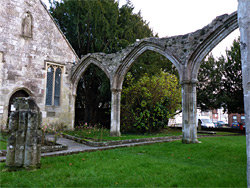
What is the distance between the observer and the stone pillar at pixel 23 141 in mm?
4246

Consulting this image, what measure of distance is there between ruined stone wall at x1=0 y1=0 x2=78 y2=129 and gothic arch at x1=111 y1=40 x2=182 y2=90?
12.2ft

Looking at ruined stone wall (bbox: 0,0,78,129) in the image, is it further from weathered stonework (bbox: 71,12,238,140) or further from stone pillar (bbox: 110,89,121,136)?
weathered stonework (bbox: 71,12,238,140)

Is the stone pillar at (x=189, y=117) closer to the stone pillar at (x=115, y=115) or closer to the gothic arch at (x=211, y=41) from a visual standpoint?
the gothic arch at (x=211, y=41)

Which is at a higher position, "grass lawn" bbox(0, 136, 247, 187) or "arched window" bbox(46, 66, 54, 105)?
"arched window" bbox(46, 66, 54, 105)

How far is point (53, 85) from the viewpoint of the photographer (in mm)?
12906

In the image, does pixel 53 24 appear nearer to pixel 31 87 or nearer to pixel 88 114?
pixel 31 87

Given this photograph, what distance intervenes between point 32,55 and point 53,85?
206 cm

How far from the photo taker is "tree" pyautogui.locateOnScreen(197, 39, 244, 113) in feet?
60.2

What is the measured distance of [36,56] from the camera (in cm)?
1205

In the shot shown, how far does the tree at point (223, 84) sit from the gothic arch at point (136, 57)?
34.8 ft

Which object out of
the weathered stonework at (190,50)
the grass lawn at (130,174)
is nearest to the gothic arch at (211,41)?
the weathered stonework at (190,50)

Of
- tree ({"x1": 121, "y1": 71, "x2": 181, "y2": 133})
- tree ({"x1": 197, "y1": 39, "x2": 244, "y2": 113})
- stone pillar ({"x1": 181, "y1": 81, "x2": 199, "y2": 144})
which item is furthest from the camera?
tree ({"x1": 197, "y1": 39, "x2": 244, "y2": 113})

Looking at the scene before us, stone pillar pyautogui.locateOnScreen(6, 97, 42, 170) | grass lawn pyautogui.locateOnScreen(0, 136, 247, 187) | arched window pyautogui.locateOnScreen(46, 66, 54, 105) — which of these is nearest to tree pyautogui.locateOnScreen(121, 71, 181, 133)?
arched window pyautogui.locateOnScreen(46, 66, 54, 105)

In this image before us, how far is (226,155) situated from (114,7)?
41.4 ft
